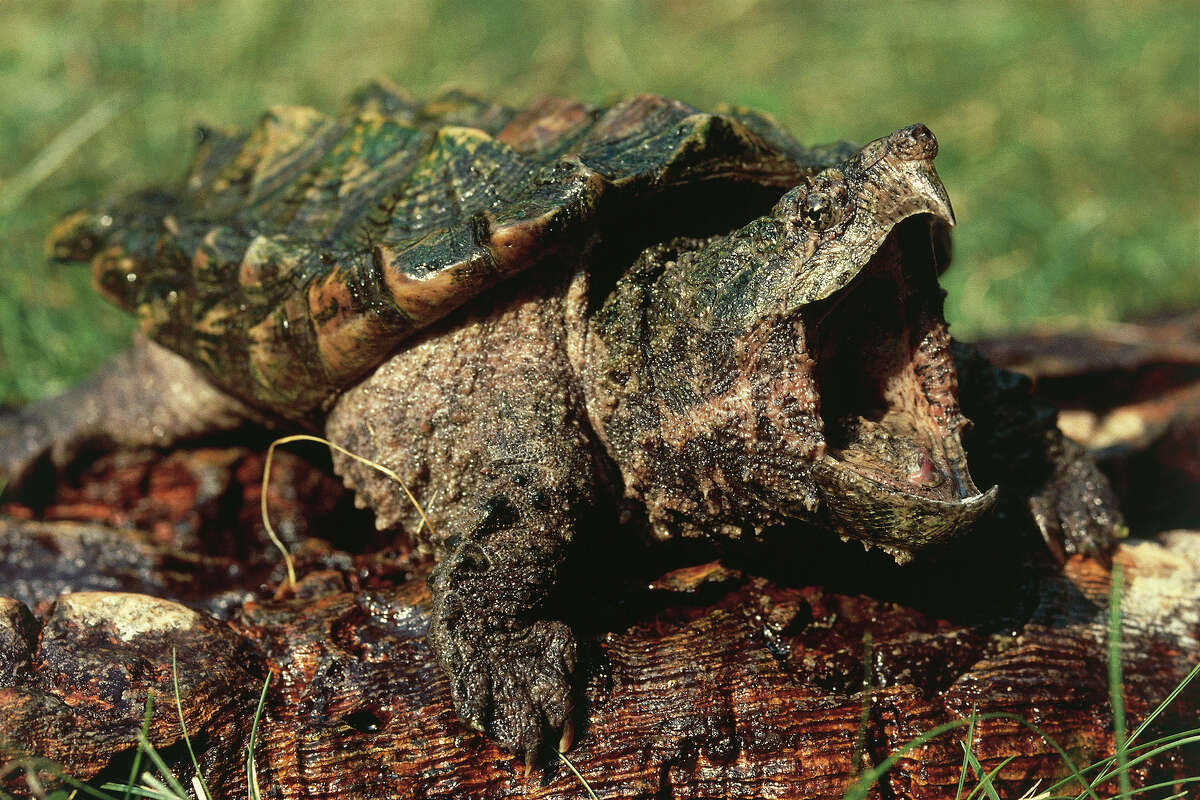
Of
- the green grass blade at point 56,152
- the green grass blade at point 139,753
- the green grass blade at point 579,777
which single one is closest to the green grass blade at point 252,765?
the green grass blade at point 139,753

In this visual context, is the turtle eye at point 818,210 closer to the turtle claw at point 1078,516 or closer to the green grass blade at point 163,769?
the turtle claw at point 1078,516

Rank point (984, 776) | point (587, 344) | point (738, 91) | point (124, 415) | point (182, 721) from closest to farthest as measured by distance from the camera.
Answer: point (984, 776) → point (182, 721) → point (587, 344) → point (124, 415) → point (738, 91)

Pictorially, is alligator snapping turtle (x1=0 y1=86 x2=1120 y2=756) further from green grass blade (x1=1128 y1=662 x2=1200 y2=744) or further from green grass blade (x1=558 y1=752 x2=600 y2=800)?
green grass blade (x1=1128 y1=662 x2=1200 y2=744)

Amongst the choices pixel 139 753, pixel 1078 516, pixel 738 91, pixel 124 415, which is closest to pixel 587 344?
pixel 139 753

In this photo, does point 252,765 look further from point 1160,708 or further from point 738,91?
point 738,91

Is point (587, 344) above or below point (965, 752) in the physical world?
above

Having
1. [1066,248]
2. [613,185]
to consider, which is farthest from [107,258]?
[1066,248]
